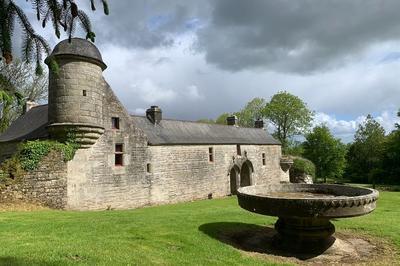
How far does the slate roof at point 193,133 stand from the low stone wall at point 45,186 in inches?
229

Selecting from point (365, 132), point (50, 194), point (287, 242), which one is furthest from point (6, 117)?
point (365, 132)

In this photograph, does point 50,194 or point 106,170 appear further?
point 106,170

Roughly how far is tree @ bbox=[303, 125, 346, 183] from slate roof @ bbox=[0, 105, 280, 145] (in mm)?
13382

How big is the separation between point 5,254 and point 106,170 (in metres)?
11.4

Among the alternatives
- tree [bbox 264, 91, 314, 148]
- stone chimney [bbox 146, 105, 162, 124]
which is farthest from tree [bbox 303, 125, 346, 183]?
stone chimney [bbox 146, 105, 162, 124]

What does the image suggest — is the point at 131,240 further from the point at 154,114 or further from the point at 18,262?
the point at 154,114

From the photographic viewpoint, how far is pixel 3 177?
14477mm

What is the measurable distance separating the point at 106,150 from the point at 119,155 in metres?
1.06

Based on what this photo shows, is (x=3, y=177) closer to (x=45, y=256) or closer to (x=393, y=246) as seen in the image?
(x=45, y=256)

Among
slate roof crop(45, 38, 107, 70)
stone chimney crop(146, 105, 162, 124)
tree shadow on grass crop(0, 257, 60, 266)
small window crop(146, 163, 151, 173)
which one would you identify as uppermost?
slate roof crop(45, 38, 107, 70)

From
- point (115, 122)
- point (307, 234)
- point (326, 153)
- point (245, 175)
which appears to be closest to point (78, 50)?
point (115, 122)

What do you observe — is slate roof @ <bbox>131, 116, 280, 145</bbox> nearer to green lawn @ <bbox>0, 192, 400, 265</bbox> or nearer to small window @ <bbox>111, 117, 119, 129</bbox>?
small window @ <bbox>111, 117, 119, 129</bbox>

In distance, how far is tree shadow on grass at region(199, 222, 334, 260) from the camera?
7.86m

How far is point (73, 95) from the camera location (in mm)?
16047
